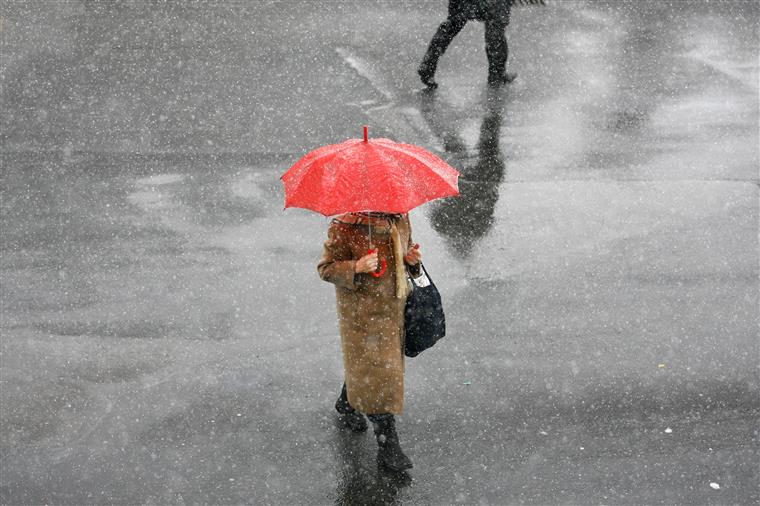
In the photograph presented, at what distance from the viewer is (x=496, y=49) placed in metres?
10.4

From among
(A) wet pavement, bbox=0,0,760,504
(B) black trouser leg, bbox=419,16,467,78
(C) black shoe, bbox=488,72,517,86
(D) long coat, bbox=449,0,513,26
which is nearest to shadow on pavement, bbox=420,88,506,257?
(A) wet pavement, bbox=0,0,760,504

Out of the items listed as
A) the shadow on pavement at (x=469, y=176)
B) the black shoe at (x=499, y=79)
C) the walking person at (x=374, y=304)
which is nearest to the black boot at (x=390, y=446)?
the walking person at (x=374, y=304)

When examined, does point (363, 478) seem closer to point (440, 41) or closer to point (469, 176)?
point (469, 176)

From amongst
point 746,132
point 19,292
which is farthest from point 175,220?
point 746,132

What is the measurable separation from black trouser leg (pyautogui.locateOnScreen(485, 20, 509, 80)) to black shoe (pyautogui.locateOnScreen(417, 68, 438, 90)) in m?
0.68

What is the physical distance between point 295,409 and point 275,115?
465cm

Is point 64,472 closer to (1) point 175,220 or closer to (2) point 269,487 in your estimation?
(2) point 269,487

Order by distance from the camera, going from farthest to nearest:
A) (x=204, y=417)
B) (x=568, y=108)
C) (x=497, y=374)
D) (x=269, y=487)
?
(x=568, y=108), (x=497, y=374), (x=204, y=417), (x=269, y=487)

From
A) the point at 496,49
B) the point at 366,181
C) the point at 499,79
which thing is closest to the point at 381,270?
the point at 366,181

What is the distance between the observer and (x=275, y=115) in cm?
980

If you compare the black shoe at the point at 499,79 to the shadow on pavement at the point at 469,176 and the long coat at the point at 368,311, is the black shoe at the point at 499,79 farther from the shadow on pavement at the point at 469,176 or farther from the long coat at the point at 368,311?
Result: the long coat at the point at 368,311

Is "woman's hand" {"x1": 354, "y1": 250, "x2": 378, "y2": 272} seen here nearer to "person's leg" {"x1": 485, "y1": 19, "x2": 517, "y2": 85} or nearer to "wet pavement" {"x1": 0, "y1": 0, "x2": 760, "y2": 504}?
"wet pavement" {"x1": 0, "y1": 0, "x2": 760, "y2": 504}

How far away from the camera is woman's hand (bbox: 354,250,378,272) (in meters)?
4.71

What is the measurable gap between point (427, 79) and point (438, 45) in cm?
40
